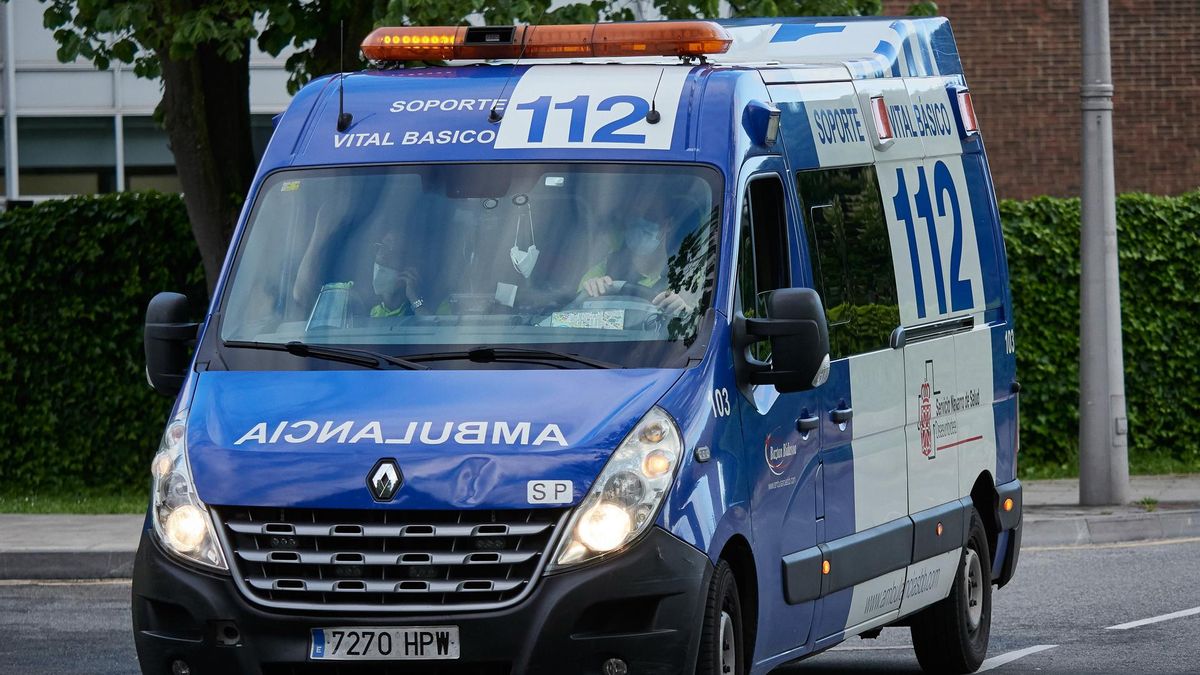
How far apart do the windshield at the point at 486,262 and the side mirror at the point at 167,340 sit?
0.21 m

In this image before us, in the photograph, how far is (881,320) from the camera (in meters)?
8.74

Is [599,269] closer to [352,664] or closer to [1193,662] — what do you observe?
[352,664]

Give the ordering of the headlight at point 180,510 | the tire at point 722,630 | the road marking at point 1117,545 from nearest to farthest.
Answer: the headlight at point 180,510
the tire at point 722,630
the road marking at point 1117,545

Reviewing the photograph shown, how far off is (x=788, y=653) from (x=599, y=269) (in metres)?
1.59

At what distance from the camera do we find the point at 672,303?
281 inches

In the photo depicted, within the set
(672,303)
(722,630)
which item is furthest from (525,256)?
(722,630)

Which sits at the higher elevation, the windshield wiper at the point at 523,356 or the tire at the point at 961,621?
the windshield wiper at the point at 523,356

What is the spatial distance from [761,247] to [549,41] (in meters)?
1.19

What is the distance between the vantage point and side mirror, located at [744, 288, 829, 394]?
6.99 metres

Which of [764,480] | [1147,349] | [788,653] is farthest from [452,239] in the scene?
[1147,349]

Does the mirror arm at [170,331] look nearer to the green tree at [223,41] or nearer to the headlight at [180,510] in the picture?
the headlight at [180,510]

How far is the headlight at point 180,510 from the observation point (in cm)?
654

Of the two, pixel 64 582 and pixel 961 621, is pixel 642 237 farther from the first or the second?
pixel 64 582

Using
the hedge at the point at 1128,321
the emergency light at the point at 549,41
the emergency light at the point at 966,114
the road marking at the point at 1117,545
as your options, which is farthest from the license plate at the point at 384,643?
the hedge at the point at 1128,321
